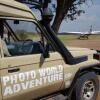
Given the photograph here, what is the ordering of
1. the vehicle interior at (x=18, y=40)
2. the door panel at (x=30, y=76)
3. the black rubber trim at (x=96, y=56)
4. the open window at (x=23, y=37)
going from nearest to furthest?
the door panel at (x=30, y=76) → the vehicle interior at (x=18, y=40) → the open window at (x=23, y=37) → the black rubber trim at (x=96, y=56)

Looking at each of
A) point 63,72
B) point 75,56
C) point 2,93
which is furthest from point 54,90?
point 2,93

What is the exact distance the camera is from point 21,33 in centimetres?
699

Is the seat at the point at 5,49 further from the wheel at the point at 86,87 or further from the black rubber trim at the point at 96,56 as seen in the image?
the black rubber trim at the point at 96,56

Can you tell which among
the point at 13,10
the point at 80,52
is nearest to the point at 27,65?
the point at 13,10

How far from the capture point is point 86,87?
26.8ft

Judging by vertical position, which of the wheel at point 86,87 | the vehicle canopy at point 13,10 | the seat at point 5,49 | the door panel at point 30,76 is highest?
the vehicle canopy at point 13,10

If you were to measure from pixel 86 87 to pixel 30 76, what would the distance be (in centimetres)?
209

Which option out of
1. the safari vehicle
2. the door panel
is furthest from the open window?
the door panel

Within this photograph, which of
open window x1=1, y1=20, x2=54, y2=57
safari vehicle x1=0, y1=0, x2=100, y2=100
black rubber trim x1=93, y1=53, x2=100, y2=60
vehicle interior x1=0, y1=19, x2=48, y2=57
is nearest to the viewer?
safari vehicle x1=0, y1=0, x2=100, y2=100

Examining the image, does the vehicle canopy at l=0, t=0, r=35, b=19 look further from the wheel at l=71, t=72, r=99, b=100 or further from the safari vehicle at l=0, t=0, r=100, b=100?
the wheel at l=71, t=72, r=99, b=100

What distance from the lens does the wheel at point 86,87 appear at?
25.5ft

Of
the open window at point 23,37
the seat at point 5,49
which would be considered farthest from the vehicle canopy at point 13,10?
the seat at point 5,49

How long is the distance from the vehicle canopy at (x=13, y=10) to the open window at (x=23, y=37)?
0.14 metres

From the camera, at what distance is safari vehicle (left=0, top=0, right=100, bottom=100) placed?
6180 mm
